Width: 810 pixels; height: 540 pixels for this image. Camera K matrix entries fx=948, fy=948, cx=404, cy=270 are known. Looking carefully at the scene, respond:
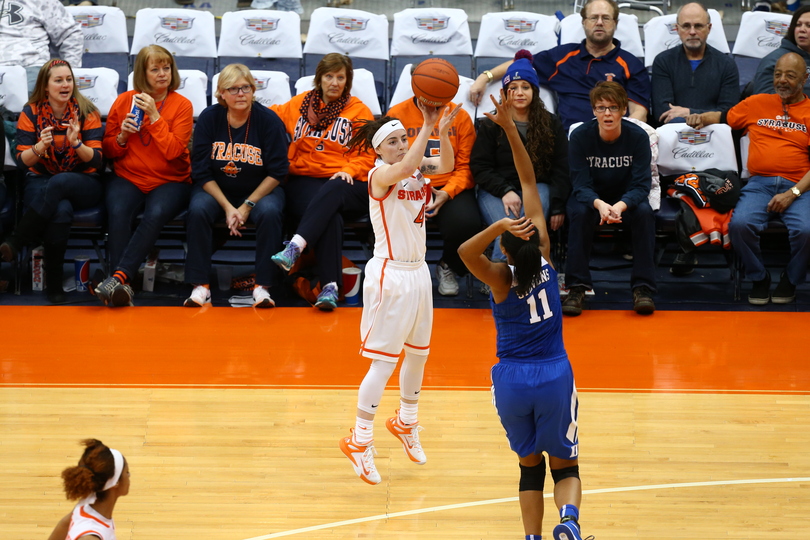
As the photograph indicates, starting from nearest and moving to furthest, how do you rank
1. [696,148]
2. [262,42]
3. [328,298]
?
1. [328,298]
2. [696,148]
3. [262,42]

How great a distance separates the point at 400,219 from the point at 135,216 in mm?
3200

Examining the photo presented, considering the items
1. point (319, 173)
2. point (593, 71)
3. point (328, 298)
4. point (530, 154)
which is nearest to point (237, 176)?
point (319, 173)

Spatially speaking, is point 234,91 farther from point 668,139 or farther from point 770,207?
point 770,207

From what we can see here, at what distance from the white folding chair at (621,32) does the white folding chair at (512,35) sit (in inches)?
5.7

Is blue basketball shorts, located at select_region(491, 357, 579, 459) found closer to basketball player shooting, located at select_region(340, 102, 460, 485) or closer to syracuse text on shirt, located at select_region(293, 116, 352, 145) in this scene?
basketball player shooting, located at select_region(340, 102, 460, 485)

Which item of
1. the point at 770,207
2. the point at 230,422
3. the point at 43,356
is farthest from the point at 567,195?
the point at 43,356

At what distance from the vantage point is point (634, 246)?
22.9ft

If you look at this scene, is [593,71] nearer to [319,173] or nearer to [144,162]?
[319,173]

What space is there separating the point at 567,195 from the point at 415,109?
1329 mm

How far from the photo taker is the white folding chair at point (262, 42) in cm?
859

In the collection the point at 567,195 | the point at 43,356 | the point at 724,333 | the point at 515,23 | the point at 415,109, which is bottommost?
the point at 43,356

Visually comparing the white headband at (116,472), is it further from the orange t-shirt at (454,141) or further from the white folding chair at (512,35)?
the white folding chair at (512,35)

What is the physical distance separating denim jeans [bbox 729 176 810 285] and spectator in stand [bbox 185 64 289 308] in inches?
134

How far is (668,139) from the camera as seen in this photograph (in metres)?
7.54
